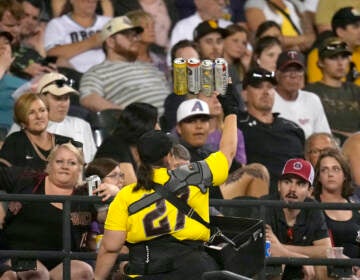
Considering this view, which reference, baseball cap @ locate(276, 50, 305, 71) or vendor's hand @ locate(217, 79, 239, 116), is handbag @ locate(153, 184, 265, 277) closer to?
vendor's hand @ locate(217, 79, 239, 116)

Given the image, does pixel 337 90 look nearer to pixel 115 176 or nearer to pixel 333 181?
pixel 333 181

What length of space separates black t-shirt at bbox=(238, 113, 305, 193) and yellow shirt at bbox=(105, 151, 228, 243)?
3.76m

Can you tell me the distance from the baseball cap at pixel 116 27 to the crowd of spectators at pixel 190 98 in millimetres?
16

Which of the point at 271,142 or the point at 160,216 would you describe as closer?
the point at 160,216

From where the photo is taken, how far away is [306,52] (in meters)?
15.4

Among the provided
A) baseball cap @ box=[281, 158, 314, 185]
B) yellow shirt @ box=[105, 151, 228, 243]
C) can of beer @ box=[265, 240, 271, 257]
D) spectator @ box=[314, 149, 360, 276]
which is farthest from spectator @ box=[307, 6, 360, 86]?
yellow shirt @ box=[105, 151, 228, 243]

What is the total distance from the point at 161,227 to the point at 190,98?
4.21 metres

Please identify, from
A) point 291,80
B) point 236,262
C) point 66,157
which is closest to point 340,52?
point 291,80

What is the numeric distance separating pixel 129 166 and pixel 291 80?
2980 mm

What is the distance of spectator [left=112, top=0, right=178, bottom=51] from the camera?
14.9 metres

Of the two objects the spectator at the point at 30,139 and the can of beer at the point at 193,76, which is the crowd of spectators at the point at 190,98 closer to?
the spectator at the point at 30,139

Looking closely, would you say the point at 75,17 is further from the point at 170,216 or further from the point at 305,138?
the point at 170,216

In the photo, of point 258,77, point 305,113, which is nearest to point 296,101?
point 305,113

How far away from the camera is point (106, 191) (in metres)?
10.0
